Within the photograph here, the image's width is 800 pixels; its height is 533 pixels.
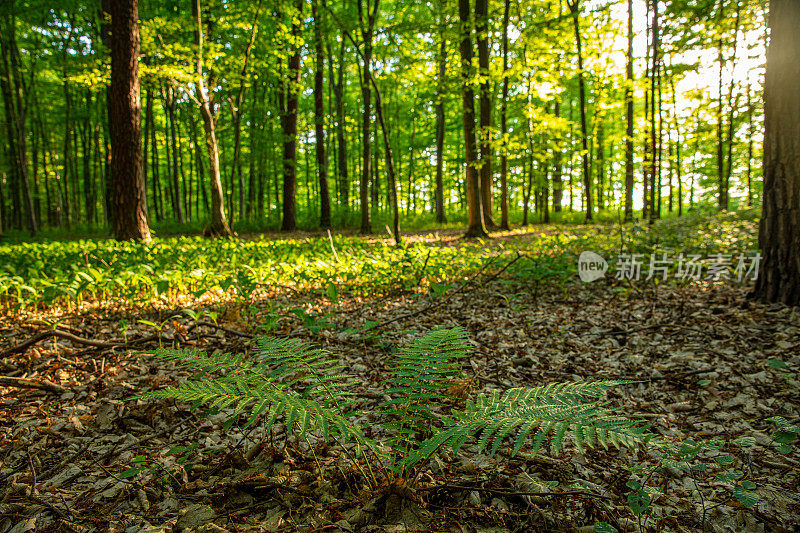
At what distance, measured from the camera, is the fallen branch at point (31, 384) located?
2.30 meters

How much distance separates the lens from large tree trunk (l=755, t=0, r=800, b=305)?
3.66 metres

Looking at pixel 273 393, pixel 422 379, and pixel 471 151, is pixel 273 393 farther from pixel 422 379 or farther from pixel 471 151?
pixel 471 151

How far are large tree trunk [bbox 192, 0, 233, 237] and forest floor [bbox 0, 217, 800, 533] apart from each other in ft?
19.4

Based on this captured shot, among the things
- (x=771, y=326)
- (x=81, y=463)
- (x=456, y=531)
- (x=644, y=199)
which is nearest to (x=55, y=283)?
(x=81, y=463)

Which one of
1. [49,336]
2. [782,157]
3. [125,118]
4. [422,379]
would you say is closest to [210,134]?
[125,118]

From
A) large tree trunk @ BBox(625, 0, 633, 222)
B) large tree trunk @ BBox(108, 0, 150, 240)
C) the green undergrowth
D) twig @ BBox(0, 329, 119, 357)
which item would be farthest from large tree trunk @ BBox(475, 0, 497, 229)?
twig @ BBox(0, 329, 119, 357)

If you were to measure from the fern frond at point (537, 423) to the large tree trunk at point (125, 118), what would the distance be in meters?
7.98

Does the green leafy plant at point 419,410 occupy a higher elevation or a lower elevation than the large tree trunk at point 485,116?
lower

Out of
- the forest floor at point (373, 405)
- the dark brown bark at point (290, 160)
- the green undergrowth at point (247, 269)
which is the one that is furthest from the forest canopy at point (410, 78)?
the forest floor at point (373, 405)

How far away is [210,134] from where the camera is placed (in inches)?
370

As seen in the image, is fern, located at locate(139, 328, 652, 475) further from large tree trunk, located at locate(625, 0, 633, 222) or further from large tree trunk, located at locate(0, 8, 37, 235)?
large tree trunk, located at locate(0, 8, 37, 235)

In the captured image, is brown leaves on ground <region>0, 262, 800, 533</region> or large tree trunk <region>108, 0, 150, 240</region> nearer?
brown leaves on ground <region>0, 262, 800, 533</region>

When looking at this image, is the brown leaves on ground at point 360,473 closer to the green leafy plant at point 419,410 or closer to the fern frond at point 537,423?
the green leafy plant at point 419,410

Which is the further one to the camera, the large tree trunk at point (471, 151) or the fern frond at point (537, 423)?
the large tree trunk at point (471, 151)
